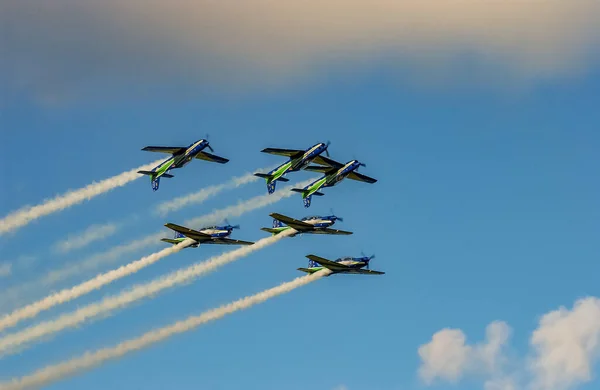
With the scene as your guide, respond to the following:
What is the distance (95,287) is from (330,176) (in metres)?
37.3

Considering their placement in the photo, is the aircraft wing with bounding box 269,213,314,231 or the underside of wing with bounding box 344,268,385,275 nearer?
the aircraft wing with bounding box 269,213,314,231

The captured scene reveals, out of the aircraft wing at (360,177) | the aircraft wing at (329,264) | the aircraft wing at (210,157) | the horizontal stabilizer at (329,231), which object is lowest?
the aircraft wing at (329,264)

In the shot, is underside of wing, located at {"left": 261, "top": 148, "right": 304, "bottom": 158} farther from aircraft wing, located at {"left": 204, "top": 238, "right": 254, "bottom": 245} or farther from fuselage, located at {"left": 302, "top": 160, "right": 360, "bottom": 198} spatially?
aircraft wing, located at {"left": 204, "top": 238, "right": 254, "bottom": 245}

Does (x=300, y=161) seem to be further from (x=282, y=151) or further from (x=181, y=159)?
(x=181, y=159)

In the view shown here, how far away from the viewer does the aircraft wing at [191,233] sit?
130 meters

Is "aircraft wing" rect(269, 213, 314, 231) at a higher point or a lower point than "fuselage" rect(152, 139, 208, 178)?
lower

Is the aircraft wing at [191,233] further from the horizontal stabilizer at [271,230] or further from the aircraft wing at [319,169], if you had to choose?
the aircraft wing at [319,169]

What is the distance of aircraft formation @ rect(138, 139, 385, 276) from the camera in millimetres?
130500

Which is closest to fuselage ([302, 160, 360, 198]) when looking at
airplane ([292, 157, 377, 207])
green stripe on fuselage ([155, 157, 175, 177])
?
airplane ([292, 157, 377, 207])

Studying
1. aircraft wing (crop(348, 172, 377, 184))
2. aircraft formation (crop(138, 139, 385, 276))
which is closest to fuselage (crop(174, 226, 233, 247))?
aircraft formation (crop(138, 139, 385, 276))

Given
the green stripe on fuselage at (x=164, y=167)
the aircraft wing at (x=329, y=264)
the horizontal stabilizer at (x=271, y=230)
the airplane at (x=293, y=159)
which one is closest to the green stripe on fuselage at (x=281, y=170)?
the airplane at (x=293, y=159)

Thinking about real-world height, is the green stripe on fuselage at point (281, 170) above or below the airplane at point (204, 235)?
above

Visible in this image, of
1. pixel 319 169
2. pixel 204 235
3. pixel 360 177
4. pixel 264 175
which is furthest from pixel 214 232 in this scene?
pixel 360 177

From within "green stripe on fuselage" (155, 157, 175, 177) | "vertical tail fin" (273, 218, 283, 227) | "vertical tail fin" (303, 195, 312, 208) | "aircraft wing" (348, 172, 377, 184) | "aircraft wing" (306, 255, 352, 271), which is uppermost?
"green stripe on fuselage" (155, 157, 175, 177)
